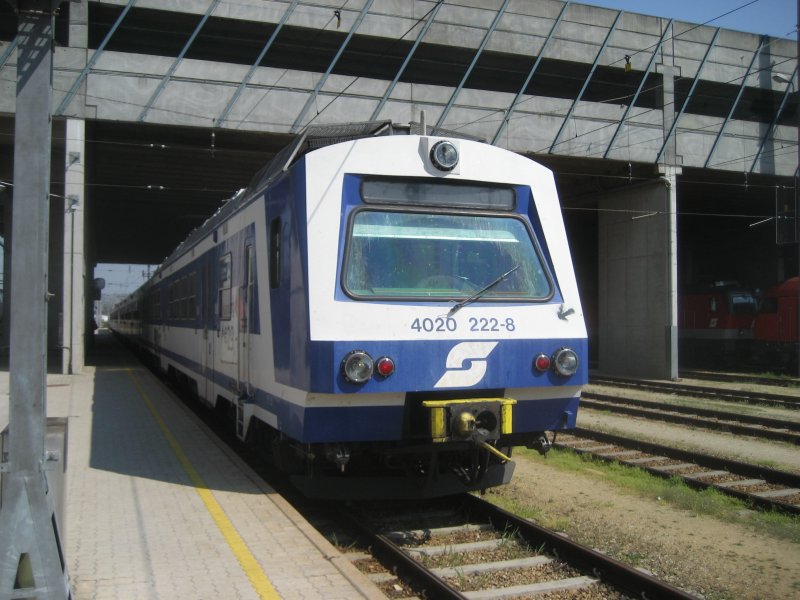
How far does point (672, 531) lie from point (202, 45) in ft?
66.8

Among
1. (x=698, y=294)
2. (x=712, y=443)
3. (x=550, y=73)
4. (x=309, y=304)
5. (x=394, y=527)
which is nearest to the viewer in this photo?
(x=309, y=304)

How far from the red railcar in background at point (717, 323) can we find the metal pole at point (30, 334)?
29.1 meters

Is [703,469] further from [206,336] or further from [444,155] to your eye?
[206,336]

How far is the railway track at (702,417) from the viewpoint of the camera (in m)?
11.6

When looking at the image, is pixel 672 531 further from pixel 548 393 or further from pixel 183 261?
pixel 183 261

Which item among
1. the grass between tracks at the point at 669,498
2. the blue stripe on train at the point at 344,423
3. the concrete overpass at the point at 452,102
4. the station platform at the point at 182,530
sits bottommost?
the grass between tracks at the point at 669,498

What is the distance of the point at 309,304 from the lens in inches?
217

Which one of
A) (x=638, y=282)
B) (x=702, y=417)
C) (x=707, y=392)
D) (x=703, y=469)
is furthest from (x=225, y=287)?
(x=638, y=282)

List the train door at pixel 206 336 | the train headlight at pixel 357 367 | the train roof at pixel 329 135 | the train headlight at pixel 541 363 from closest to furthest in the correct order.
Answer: the train headlight at pixel 357 367 < the train headlight at pixel 541 363 < the train roof at pixel 329 135 < the train door at pixel 206 336

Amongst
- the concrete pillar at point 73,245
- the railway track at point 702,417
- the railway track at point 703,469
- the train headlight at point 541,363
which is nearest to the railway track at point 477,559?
the train headlight at point 541,363

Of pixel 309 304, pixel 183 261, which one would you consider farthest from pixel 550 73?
pixel 309 304

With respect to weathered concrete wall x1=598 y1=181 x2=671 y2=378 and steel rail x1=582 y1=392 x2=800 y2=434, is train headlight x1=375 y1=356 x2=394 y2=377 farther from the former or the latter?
weathered concrete wall x1=598 y1=181 x2=671 y2=378

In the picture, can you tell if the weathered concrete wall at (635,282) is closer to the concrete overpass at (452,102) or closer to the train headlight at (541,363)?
the concrete overpass at (452,102)

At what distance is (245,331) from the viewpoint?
765cm
